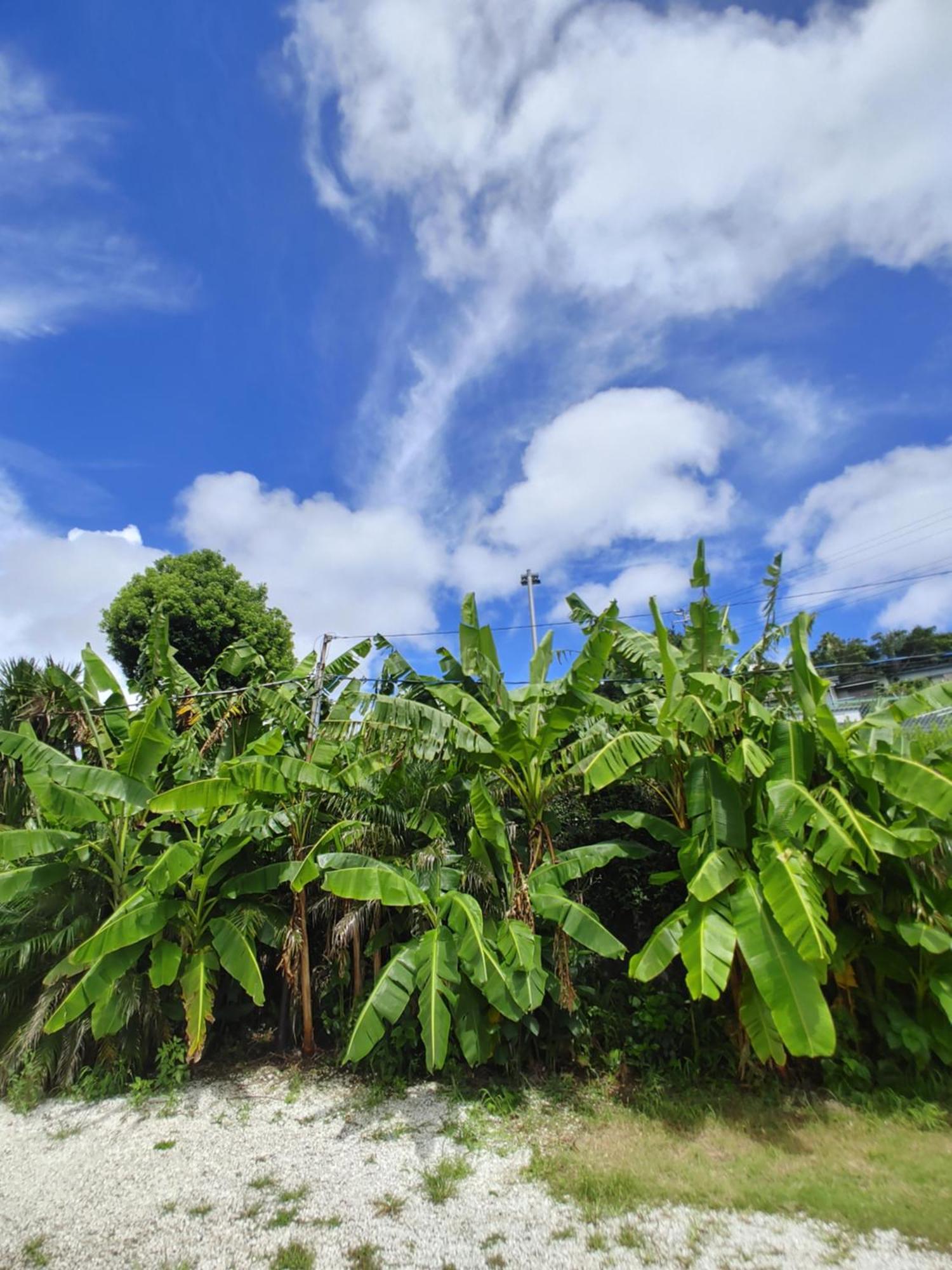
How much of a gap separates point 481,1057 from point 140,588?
14.2 m

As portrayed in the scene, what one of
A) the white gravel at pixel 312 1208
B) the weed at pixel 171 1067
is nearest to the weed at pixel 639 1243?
the white gravel at pixel 312 1208

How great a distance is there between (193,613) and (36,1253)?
13.1 metres

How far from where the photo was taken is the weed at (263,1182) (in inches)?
172

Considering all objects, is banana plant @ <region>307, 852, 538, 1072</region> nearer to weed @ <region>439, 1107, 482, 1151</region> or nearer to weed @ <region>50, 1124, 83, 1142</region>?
weed @ <region>439, 1107, 482, 1151</region>

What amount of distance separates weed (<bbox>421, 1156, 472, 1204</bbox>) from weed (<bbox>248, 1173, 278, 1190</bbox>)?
1.09m

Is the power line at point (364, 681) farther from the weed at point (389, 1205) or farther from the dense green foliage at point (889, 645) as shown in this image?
the dense green foliage at point (889, 645)

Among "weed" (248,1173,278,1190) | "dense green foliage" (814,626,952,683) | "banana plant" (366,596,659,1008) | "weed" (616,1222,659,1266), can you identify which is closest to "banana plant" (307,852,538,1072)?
"banana plant" (366,596,659,1008)

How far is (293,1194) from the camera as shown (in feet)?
14.0

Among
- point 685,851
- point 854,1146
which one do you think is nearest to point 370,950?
point 685,851

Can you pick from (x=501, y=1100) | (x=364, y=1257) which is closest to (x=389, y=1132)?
(x=501, y=1100)

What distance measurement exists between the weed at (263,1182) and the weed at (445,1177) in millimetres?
1089

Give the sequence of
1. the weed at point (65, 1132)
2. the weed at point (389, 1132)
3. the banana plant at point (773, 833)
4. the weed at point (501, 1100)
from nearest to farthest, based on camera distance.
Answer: the banana plant at point (773, 833) < the weed at point (389, 1132) < the weed at point (65, 1132) < the weed at point (501, 1100)

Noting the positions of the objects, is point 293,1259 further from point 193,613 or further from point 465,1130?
point 193,613

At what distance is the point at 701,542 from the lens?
6.58 meters
